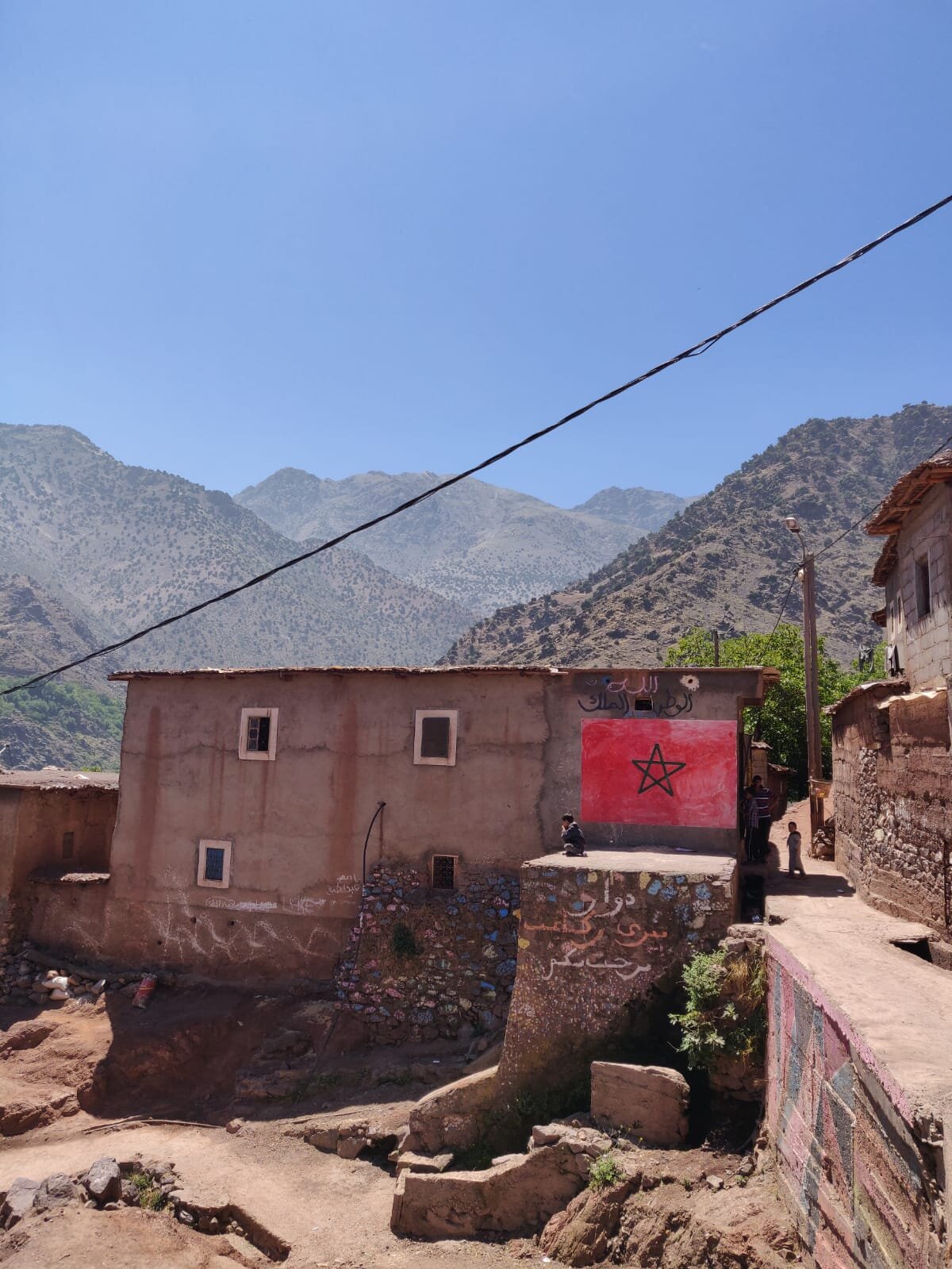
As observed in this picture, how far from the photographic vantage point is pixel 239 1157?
497 inches

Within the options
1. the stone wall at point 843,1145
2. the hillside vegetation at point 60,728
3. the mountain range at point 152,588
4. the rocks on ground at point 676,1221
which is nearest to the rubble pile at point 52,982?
the rocks on ground at point 676,1221

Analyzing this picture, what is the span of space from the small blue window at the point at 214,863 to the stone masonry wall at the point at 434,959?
327 centimetres

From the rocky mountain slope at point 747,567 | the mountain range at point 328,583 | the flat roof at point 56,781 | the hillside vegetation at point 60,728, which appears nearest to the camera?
the flat roof at point 56,781

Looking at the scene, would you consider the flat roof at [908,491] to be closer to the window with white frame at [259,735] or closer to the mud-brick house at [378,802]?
the mud-brick house at [378,802]

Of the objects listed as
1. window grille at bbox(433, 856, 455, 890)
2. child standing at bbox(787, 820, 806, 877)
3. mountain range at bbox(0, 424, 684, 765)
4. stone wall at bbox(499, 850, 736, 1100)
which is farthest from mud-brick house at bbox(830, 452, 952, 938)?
mountain range at bbox(0, 424, 684, 765)

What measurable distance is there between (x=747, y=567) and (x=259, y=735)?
60.2 metres

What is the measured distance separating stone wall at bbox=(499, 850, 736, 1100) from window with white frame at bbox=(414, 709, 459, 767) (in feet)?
13.7

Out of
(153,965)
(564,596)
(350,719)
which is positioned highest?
(564,596)

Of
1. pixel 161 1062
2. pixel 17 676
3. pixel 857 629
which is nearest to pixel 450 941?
pixel 161 1062

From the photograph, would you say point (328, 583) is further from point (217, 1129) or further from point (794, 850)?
point (217, 1129)

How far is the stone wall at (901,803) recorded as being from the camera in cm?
1103

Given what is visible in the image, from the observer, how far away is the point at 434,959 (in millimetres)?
14953

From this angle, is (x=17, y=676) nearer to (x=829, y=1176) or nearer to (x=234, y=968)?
(x=234, y=968)

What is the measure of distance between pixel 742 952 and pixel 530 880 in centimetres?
283
